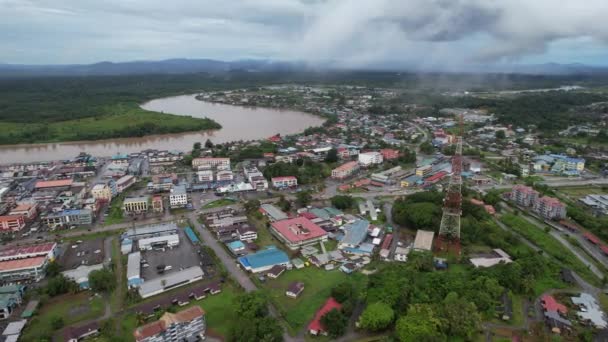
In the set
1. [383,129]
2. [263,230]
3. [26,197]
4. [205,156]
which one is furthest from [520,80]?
[26,197]

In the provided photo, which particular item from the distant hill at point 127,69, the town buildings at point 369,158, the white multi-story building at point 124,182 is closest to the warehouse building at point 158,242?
the white multi-story building at point 124,182

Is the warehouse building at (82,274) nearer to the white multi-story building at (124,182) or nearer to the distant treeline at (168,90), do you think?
the white multi-story building at (124,182)

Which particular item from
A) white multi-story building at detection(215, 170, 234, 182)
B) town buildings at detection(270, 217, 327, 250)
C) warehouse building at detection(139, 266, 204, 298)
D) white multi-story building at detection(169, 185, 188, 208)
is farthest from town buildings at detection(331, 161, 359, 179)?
warehouse building at detection(139, 266, 204, 298)

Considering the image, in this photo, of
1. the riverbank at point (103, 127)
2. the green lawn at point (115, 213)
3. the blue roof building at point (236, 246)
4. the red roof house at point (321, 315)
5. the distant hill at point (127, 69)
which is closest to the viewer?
the red roof house at point (321, 315)

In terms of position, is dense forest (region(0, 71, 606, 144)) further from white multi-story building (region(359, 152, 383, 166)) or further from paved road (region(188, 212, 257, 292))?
paved road (region(188, 212, 257, 292))

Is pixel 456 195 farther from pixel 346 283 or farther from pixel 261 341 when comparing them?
pixel 261 341

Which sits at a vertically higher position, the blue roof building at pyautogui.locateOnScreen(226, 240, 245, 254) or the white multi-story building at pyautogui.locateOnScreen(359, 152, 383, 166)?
the white multi-story building at pyautogui.locateOnScreen(359, 152, 383, 166)
